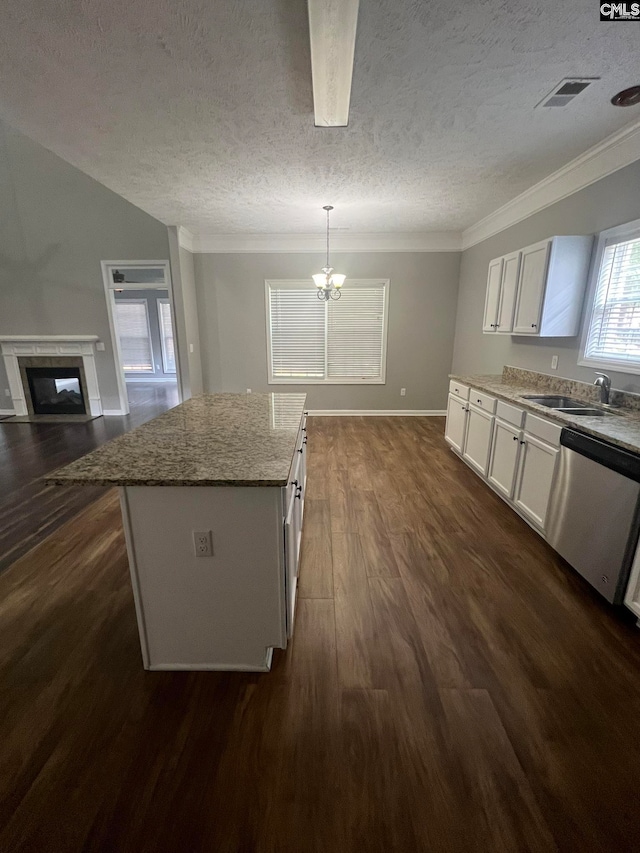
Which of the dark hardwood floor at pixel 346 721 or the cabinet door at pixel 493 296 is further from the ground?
the cabinet door at pixel 493 296

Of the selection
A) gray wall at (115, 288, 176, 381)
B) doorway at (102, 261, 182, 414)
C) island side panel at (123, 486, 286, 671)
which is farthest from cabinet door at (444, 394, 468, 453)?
gray wall at (115, 288, 176, 381)

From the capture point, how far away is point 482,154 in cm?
287

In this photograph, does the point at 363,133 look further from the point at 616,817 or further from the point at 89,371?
the point at 89,371

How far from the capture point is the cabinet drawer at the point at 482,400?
328 centimetres

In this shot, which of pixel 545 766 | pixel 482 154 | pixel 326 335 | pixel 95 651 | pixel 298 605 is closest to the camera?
pixel 545 766

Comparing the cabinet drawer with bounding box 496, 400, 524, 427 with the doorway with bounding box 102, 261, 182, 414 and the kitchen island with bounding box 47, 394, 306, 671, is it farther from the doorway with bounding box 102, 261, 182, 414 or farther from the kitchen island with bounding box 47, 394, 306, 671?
the doorway with bounding box 102, 261, 182, 414

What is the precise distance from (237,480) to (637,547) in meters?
1.97

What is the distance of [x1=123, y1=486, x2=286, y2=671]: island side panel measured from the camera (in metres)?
1.43

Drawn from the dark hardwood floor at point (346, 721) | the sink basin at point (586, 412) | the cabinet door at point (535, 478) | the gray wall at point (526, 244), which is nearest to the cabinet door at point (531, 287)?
the gray wall at point (526, 244)

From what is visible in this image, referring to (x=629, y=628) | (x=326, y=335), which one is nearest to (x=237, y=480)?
(x=629, y=628)

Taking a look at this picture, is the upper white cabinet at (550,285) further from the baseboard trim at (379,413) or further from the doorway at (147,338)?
the doorway at (147,338)

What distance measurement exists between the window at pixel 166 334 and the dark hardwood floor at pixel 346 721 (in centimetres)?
840

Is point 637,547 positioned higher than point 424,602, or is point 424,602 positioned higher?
point 637,547

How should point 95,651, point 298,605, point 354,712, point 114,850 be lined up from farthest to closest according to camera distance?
point 298,605
point 95,651
point 354,712
point 114,850
